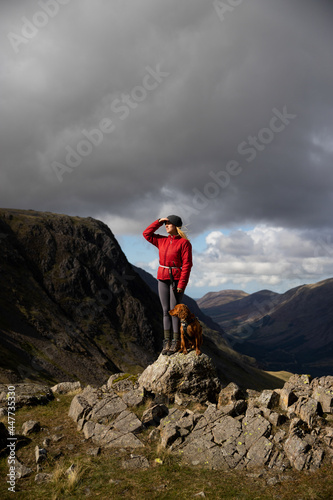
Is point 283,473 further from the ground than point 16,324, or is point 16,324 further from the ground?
point 16,324

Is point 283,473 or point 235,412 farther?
point 235,412

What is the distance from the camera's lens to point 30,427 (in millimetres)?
11578

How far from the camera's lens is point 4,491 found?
8203 millimetres

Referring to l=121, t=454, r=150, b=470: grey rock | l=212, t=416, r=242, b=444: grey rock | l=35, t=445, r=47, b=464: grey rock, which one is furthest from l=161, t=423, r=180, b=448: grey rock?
l=35, t=445, r=47, b=464: grey rock

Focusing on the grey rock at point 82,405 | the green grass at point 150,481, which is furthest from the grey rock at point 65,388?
the green grass at point 150,481

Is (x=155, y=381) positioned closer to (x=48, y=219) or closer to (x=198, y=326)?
(x=198, y=326)

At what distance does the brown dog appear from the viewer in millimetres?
13320

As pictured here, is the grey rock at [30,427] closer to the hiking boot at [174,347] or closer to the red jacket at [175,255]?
the hiking boot at [174,347]

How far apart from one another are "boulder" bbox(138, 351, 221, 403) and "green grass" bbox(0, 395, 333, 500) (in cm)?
315

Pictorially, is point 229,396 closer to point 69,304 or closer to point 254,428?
point 254,428

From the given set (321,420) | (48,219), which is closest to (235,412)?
(321,420)

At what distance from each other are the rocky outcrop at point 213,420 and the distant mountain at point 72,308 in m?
71.5

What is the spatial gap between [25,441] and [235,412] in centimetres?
753

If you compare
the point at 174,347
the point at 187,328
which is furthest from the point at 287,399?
the point at 174,347
